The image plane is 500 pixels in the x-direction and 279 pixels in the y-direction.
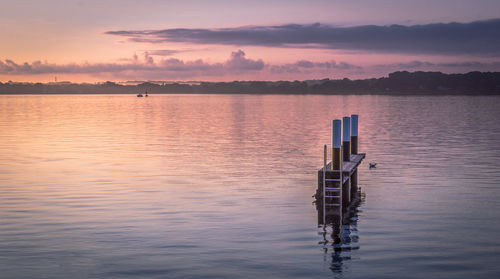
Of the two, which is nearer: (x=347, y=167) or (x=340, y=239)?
(x=340, y=239)

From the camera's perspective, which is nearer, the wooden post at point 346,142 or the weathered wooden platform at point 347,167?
the weathered wooden platform at point 347,167

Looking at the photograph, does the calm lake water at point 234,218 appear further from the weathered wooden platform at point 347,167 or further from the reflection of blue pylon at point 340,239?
the weathered wooden platform at point 347,167

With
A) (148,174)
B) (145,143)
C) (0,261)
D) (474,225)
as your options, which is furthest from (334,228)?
(145,143)

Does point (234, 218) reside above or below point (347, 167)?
below

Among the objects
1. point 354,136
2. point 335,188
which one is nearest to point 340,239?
point 335,188

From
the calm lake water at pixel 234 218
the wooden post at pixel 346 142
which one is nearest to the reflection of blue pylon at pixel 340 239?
the calm lake water at pixel 234 218

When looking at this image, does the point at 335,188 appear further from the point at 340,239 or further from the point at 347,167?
the point at 340,239

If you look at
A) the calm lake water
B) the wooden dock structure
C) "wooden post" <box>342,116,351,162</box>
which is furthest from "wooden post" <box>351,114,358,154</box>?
the wooden dock structure

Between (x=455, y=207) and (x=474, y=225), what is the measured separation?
8.97ft

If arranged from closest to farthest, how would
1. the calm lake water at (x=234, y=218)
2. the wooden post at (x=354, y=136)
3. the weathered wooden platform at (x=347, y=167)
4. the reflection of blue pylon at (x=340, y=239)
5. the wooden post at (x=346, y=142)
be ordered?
the calm lake water at (x=234, y=218) < the reflection of blue pylon at (x=340, y=239) < the weathered wooden platform at (x=347, y=167) < the wooden post at (x=346, y=142) < the wooden post at (x=354, y=136)

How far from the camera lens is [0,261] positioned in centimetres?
1321

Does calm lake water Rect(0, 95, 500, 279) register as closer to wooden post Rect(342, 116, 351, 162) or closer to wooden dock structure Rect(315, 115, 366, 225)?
wooden dock structure Rect(315, 115, 366, 225)

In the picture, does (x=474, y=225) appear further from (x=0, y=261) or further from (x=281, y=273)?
(x=0, y=261)

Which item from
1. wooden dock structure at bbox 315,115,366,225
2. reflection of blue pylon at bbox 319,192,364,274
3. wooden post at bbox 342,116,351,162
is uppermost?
wooden post at bbox 342,116,351,162
